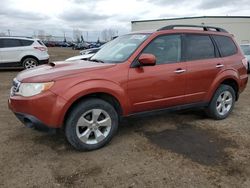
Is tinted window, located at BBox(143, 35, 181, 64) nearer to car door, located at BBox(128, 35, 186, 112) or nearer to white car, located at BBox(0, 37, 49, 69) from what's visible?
car door, located at BBox(128, 35, 186, 112)

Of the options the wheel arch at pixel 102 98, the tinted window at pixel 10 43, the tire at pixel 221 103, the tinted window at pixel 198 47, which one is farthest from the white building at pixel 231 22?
the wheel arch at pixel 102 98

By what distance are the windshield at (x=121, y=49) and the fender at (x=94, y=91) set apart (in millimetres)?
501

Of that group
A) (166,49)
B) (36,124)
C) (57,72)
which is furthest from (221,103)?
(36,124)

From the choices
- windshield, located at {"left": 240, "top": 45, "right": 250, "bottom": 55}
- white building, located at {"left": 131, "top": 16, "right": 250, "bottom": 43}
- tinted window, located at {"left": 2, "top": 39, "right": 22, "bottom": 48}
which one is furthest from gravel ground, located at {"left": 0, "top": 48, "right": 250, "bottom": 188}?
white building, located at {"left": 131, "top": 16, "right": 250, "bottom": 43}

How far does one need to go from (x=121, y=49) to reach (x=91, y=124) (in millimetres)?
1451

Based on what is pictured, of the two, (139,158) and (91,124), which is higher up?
(91,124)

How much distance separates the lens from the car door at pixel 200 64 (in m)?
4.96

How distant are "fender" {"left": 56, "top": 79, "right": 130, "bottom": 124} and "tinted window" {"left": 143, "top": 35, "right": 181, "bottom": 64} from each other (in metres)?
0.83

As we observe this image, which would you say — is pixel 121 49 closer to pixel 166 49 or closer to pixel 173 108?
pixel 166 49

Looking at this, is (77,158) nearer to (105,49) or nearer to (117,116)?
(117,116)

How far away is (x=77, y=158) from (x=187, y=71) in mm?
2304

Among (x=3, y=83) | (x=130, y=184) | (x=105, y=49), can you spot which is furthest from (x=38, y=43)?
(x=130, y=184)

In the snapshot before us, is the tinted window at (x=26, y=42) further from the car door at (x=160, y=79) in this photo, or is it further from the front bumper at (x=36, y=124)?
the front bumper at (x=36, y=124)

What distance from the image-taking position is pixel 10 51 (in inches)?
518
